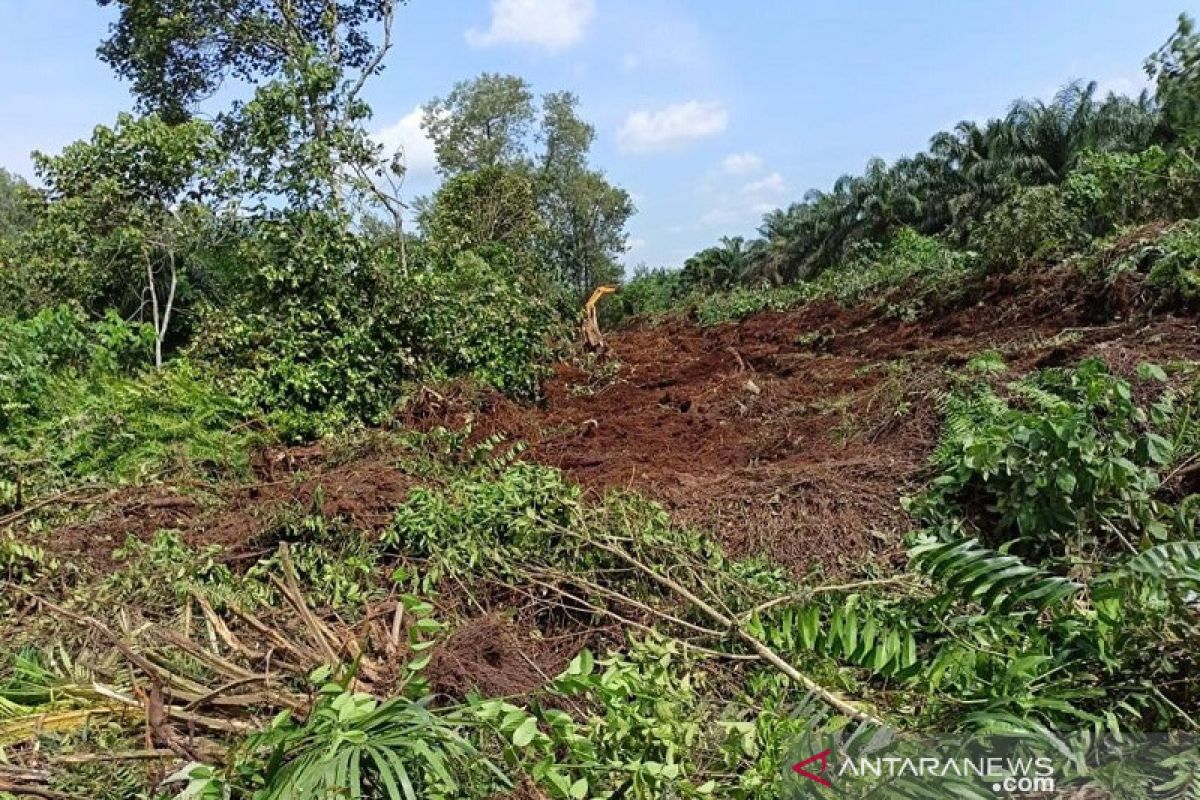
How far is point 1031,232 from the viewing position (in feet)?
30.7

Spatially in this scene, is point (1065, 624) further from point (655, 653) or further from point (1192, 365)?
point (1192, 365)

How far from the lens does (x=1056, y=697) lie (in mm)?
1773

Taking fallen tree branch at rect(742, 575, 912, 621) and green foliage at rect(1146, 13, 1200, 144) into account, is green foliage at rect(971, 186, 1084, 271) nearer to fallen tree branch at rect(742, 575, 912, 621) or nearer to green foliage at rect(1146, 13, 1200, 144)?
green foliage at rect(1146, 13, 1200, 144)

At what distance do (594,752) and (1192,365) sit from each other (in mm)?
3621

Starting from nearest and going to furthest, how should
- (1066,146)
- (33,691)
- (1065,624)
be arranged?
(1065,624), (33,691), (1066,146)

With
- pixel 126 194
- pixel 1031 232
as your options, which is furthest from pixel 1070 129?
pixel 126 194

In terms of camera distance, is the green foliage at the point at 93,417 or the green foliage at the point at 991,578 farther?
the green foliage at the point at 93,417

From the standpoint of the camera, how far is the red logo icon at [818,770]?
1.64 m

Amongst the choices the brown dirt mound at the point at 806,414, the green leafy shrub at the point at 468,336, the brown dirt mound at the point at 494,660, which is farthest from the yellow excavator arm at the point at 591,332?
the brown dirt mound at the point at 494,660

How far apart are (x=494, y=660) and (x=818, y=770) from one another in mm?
1230

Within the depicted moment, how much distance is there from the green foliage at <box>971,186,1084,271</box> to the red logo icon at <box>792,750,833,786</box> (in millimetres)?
8862

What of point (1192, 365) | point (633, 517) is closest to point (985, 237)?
point (1192, 365)

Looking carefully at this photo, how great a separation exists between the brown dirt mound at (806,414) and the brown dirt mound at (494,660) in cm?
105

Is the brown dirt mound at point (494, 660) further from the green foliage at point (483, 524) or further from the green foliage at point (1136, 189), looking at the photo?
the green foliage at point (1136, 189)
